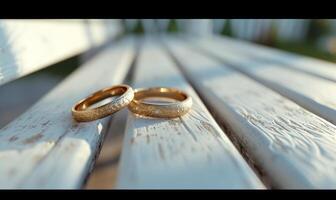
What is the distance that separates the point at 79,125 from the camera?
0.70 meters

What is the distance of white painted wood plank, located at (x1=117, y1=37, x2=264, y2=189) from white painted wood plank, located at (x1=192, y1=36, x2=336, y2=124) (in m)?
0.31

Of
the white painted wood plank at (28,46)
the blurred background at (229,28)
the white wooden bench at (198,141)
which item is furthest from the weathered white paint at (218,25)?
the white wooden bench at (198,141)

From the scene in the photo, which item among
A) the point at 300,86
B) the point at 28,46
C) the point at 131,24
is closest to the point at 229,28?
the point at 131,24

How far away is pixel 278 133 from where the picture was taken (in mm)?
647

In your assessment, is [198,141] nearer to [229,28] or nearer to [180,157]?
[180,157]

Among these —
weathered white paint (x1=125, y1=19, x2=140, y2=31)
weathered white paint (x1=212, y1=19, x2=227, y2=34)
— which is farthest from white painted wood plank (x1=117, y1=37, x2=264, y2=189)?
weathered white paint (x1=212, y1=19, x2=227, y2=34)

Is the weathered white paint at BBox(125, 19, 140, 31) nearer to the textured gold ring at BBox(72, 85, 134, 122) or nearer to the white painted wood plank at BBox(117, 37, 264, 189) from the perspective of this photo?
the textured gold ring at BBox(72, 85, 134, 122)

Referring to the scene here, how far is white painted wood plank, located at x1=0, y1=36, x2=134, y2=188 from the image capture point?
472 millimetres

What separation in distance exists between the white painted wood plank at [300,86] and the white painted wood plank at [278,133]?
0.05 m

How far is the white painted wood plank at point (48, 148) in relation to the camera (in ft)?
1.55

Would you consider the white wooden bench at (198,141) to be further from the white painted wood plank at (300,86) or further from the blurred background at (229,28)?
the blurred background at (229,28)
